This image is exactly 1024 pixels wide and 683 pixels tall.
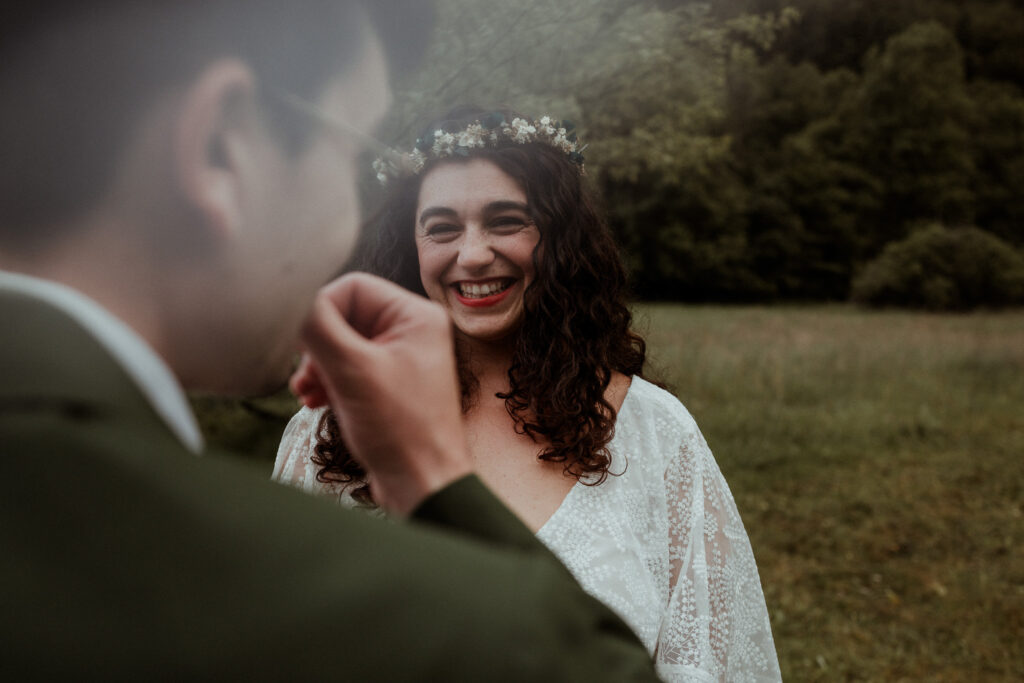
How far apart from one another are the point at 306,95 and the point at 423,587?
451mm

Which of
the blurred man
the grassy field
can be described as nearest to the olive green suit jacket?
the blurred man

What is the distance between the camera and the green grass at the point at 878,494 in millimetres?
5129

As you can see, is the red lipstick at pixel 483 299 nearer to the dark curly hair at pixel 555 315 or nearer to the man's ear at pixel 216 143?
the dark curly hair at pixel 555 315

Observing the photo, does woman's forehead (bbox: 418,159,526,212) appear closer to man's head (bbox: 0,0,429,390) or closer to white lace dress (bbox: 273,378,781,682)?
white lace dress (bbox: 273,378,781,682)

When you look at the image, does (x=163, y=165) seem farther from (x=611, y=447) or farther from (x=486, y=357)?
(x=486, y=357)

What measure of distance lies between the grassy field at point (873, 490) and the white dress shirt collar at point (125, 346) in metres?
2.81

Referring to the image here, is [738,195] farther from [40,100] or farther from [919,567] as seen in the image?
[40,100]

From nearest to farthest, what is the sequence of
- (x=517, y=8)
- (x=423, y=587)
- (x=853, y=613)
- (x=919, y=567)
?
(x=423, y=587)
(x=517, y=8)
(x=853, y=613)
(x=919, y=567)

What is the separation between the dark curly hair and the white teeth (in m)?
0.10

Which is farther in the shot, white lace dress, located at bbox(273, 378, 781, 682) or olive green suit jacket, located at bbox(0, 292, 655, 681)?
white lace dress, located at bbox(273, 378, 781, 682)

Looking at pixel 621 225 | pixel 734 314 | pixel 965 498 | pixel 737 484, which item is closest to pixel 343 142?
pixel 737 484

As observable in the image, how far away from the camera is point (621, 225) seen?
33812 millimetres

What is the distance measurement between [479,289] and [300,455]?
29.5 inches

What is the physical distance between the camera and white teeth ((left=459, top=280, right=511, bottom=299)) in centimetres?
250
